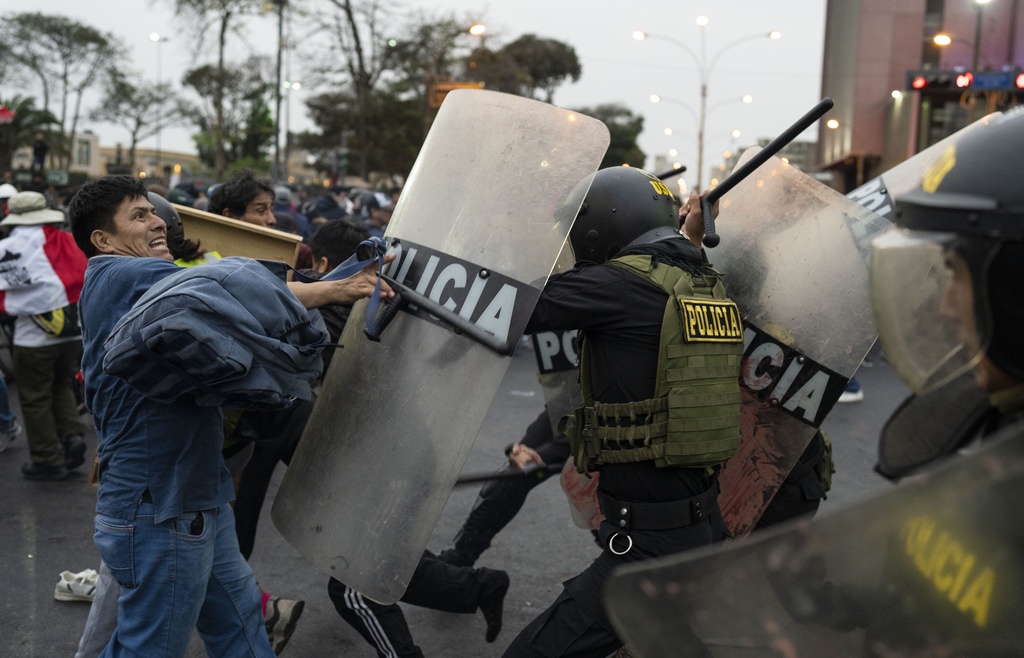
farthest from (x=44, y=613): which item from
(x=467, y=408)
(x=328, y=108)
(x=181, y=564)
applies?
(x=328, y=108)

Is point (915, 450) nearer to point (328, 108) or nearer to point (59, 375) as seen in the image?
point (59, 375)

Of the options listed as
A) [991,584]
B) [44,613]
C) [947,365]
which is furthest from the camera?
[44,613]

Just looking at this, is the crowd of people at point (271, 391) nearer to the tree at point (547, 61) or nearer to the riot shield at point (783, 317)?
the riot shield at point (783, 317)

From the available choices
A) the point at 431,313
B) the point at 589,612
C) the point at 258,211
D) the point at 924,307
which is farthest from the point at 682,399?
the point at 258,211

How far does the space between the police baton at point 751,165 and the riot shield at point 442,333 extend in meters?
0.39

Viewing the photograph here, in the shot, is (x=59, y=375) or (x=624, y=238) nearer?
(x=624, y=238)

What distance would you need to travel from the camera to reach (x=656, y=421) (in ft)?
8.07

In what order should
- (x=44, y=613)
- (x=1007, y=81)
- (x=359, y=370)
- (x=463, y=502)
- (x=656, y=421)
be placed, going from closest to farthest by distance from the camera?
(x=656, y=421)
(x=359, y=370)
(x=44, y=613)
(x=463, y=502)
(x=1007, y=81)

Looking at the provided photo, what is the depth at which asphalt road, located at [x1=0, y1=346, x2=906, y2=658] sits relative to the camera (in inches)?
150

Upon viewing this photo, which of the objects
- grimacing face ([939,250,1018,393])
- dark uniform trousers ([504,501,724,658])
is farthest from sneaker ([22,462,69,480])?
grimacing face ([939,250,1018,393])

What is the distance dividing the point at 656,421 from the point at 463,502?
10.9 ft

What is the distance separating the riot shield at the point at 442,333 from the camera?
251cm

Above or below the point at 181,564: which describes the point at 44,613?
below

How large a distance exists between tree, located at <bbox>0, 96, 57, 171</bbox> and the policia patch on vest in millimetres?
49306
